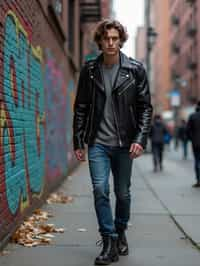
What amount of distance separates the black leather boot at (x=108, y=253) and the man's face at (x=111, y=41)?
165cm

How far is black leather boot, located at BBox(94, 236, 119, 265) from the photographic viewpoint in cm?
458

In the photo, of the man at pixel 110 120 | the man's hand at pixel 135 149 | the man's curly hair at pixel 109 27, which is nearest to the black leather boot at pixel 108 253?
the man at pixel 110 120

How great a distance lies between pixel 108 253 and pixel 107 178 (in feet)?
2.15

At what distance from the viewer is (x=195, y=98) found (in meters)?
51.8

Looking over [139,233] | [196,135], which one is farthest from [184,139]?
[139,233]

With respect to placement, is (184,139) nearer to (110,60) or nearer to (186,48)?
(110,60)

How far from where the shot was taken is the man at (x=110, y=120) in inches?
183

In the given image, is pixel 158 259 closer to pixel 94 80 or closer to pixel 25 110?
pixel 94 80

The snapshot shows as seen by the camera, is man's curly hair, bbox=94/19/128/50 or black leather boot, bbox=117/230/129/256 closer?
man's curly hair, bbox=94/19/128/50

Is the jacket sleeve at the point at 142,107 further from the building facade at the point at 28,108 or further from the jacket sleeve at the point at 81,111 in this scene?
the building facade at the point at 28,108

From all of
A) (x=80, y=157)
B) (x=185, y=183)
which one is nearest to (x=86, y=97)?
(x=80, y=157)

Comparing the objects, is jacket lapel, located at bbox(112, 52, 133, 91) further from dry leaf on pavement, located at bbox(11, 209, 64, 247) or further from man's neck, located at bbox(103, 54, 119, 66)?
dry leaf on pavement, located at bbox(11, 209, 64, 247)

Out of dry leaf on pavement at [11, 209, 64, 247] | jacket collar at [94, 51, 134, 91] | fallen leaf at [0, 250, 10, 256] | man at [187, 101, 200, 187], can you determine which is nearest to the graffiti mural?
dry leaf on pavement at [11, 209, 64, 247]

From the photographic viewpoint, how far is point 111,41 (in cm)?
469
